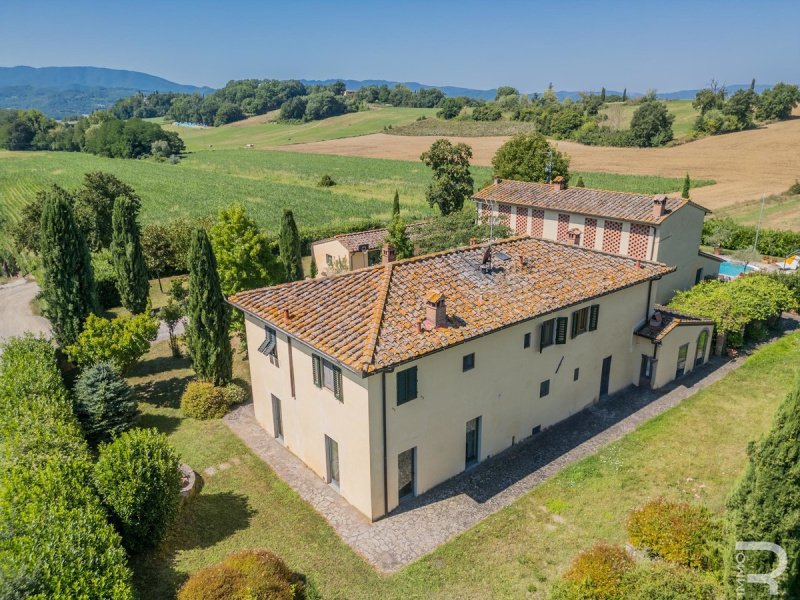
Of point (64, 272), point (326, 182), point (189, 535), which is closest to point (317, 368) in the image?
point (189, 535)

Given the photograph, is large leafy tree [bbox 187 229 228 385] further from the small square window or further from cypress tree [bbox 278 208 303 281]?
cypress tree [bbox 278 208 303 281]

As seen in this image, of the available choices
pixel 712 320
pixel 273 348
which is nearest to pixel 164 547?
pixel 273 348

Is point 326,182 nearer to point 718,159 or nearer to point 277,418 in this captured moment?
point 718,159

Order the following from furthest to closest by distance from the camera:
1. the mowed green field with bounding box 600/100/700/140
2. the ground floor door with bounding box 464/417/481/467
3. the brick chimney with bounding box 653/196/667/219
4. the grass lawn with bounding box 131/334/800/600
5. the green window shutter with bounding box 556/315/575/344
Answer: the mowed green field with bounding box 600/100/700/140 < the brick chimney with bounding box 653/196/667/219 < the green window shutter with bounding box 556/315/575/344 < the ground floor door with bounding box 464/417/481/467 < the grass lawn with bounding box 131/334/800/600

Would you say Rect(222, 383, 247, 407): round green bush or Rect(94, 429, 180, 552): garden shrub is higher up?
Rect(94, 429, 180, 552): garden shrub

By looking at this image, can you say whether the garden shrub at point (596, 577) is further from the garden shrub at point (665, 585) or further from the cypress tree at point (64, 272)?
the cypress tree at point (64, 272)

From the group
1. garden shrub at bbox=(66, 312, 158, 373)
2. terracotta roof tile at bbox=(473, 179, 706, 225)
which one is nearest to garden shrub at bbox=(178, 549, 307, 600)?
garden shrub at bbox=(66, 312, 158, 373)
